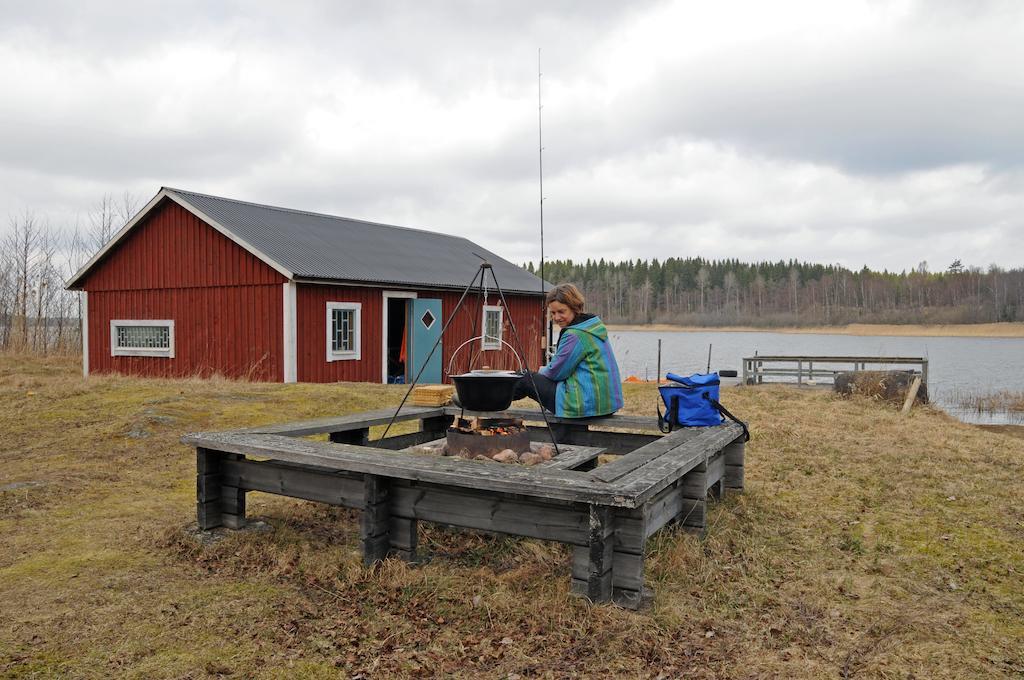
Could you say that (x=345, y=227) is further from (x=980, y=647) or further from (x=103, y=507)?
(x=980, y=647)

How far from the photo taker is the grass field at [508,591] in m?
3.39

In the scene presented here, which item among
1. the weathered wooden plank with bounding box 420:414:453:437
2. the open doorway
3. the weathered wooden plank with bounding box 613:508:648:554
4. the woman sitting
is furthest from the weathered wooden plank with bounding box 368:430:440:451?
the open doorway

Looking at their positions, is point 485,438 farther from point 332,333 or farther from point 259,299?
point 259,299

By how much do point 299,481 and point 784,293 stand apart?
96.9 m

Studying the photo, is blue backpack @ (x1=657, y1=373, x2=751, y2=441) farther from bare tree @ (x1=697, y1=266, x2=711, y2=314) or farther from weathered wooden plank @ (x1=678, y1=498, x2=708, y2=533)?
→ bare tree @ (x1=697, y1=266, x2=711, y2=314)

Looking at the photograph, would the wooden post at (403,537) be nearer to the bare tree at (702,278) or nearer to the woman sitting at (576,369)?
the woman sitting at (576,369)

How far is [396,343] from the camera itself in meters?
18.4

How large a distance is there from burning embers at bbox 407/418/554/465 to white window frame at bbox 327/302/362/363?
970cm

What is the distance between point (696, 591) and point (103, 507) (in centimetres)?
471

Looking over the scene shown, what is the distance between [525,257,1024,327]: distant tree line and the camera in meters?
76.8

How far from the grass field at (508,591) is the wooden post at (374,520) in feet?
0.33

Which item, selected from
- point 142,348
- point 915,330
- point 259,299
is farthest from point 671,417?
point 915,330

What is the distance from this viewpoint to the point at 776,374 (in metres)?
19.1

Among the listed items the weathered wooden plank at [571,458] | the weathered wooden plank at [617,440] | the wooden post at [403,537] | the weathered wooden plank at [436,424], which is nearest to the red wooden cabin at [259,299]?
the weathered wooden plank at [436,424]
